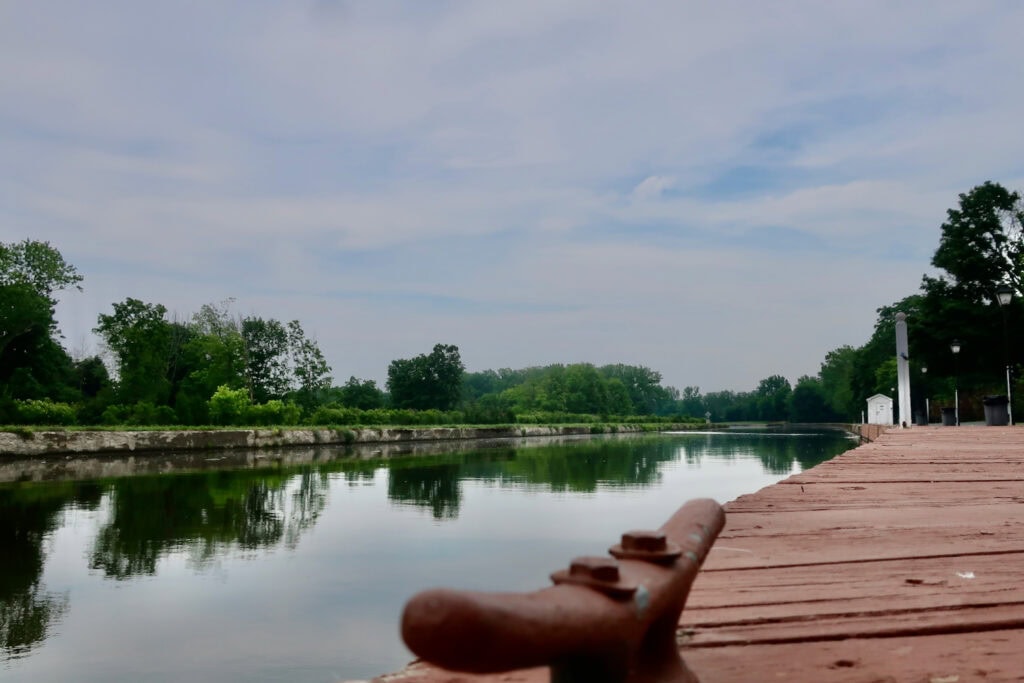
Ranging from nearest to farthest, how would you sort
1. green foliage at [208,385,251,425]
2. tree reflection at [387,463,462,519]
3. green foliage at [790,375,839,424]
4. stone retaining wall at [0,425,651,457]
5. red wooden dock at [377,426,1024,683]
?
red wooden dock at [377,426,1024,683], tree reflection at [387,463,462,519], stone retaining wall at [0,425,651,457], green foliage at [208,385,251,425], green foliage at [790,375,839,424]

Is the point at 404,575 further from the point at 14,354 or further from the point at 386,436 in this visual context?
the point at 14,354

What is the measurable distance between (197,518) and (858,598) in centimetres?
685

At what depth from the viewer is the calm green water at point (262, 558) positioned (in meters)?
3.44

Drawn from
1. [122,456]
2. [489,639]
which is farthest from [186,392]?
[489,639]

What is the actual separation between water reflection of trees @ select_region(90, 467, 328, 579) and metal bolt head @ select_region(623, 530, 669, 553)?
4.78 metres

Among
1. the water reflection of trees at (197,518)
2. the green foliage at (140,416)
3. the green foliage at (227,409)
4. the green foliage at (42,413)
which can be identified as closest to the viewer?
the water reflection of trees at (197,518)

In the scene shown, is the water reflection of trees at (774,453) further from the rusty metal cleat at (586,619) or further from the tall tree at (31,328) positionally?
the tall tree at (31,328)

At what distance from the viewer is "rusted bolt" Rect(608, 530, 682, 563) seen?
38.2 inches

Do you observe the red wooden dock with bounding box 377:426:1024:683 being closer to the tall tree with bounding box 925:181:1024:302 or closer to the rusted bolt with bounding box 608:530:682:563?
the rusted bolt with bounding box 608:530:682:563

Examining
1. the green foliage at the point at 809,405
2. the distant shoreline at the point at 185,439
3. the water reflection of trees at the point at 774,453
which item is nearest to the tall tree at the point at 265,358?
the distant shoreline at the point at 185,439

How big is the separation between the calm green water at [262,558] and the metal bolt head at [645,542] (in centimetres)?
250

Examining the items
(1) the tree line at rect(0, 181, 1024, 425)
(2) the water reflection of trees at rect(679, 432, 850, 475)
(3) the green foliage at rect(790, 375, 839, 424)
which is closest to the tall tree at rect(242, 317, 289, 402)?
(1) the tree line at rect(0, 181, 1024, 425)

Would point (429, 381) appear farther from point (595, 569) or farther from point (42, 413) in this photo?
point (595, 569)

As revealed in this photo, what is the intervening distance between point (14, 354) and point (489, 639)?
4338cm
